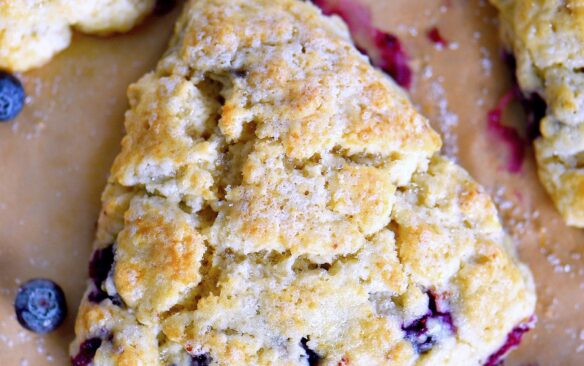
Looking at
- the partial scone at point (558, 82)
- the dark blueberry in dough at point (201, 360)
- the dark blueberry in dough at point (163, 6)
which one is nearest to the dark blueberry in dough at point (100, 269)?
the dark blueberry in dough at point (201, 360)

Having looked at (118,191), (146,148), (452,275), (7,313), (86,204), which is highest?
(452,275)

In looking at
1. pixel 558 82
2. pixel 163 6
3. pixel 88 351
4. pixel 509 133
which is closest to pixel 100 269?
pixel 88 351

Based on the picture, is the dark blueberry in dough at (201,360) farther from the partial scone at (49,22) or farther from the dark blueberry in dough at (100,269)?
the partial scone at (49,22)

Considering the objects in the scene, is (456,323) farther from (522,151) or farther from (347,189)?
(522,151)

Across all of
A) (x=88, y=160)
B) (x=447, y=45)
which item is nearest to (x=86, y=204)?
(x=88, y=160)

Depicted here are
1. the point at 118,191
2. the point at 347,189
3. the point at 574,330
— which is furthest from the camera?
the point at 574,330

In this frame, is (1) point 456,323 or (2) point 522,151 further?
(2) point 522,151
